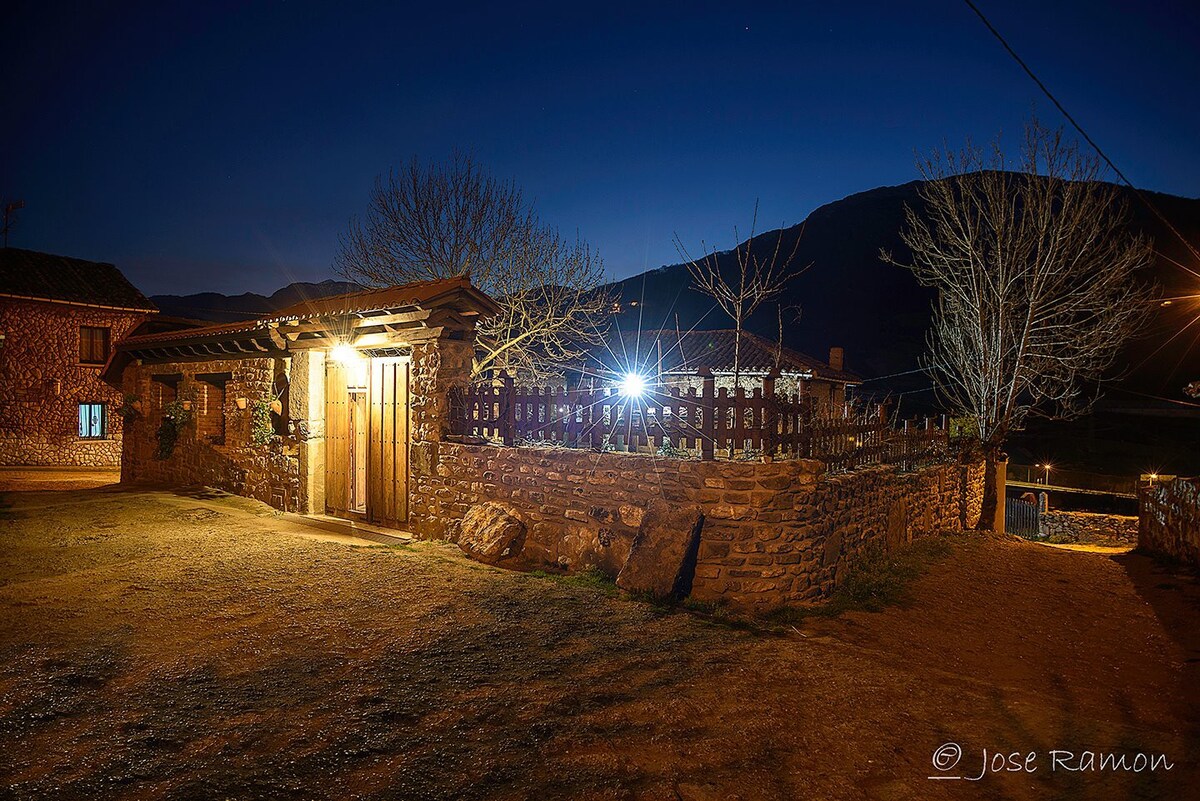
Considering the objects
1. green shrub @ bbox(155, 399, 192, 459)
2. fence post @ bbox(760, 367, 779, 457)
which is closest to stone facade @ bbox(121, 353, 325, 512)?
green shrub @ bbox(155, 399, 192, 459)

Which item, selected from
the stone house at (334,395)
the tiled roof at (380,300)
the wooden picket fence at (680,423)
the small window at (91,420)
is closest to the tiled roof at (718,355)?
the stone house at (334,395)

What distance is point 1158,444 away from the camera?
27188 mm

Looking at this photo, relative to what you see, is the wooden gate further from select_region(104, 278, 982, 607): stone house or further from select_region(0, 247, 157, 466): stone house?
select_region(0, 247, 157, 466): stone house

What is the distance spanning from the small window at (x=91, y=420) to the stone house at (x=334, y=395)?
13805 mm

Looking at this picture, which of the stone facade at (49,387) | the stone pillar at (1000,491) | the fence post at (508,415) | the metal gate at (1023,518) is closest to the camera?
the fence post at (508,415)

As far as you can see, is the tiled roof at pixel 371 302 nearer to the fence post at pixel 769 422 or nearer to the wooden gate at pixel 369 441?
the wooden gate at pixel 369 441

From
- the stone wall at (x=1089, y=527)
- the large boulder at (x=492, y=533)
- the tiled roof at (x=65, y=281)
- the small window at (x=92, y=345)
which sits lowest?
the stone wall at (x=1089, y=527)

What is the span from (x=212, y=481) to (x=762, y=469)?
10.7m

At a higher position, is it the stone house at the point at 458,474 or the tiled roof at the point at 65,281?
the tiled roof at the point at 65,281

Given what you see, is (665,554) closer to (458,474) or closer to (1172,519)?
(458,474)

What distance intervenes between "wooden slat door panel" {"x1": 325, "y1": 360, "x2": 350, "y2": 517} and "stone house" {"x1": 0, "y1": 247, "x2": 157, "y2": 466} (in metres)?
15.0

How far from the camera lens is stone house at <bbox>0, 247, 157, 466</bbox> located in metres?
21.1

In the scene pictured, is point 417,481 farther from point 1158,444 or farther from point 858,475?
point 1158,444

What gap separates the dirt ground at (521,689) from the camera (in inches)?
124
